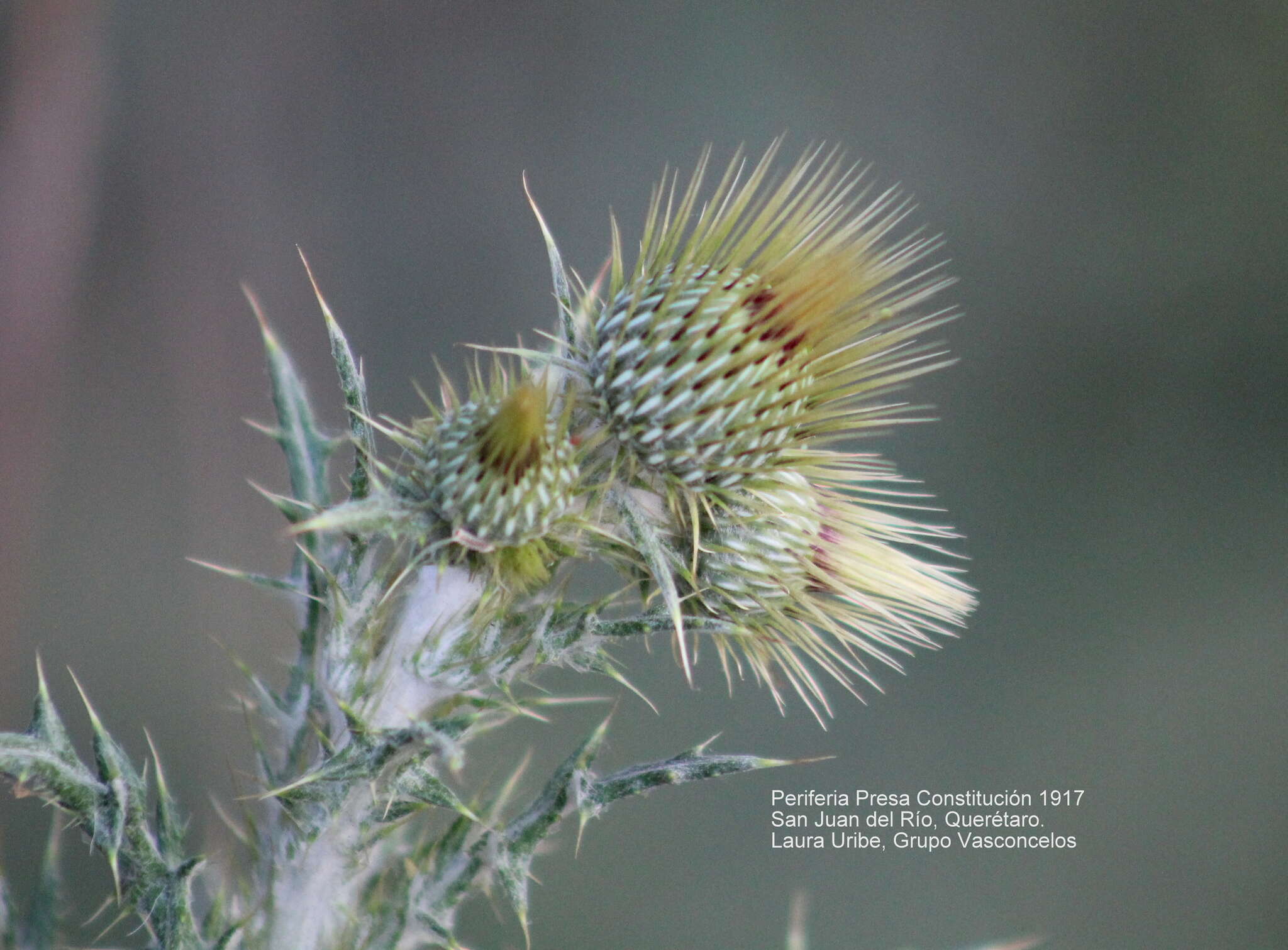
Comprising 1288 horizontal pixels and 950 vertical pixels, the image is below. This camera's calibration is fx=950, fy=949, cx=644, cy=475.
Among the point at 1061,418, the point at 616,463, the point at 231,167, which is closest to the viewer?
the point at 616,463

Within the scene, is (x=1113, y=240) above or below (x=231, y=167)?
above

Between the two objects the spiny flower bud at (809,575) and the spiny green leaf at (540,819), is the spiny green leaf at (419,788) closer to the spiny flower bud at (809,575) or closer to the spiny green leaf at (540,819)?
the spiny green leaf at (540,819)

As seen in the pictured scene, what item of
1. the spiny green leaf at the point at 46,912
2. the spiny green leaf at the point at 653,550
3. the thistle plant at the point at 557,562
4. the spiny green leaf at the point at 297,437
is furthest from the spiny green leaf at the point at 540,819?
the spiny green leaf at the point at 46,912

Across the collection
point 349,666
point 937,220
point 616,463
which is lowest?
point 349,666

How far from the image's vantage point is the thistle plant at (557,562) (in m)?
1.46

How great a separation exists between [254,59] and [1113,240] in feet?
13.0

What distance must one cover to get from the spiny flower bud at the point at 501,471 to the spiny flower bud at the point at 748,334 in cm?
16

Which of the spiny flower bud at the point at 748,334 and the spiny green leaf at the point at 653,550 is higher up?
the spiny flower bud at the point at 748,334

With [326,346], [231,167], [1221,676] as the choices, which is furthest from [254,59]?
[1221,676]

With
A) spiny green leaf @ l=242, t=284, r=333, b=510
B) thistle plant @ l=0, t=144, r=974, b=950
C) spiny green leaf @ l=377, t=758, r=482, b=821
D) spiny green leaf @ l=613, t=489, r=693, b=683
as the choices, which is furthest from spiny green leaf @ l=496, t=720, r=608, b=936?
spiny green leaf @ l=242, t=284, r=333, b=510

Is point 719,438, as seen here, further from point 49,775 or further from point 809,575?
point 49,775

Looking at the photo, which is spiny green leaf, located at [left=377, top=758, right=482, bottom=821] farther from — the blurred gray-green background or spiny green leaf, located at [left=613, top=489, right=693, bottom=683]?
the blurred gray-green background

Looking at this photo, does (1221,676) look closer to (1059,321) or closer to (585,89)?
(1059,321)

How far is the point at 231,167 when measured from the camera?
4070 millimetres
